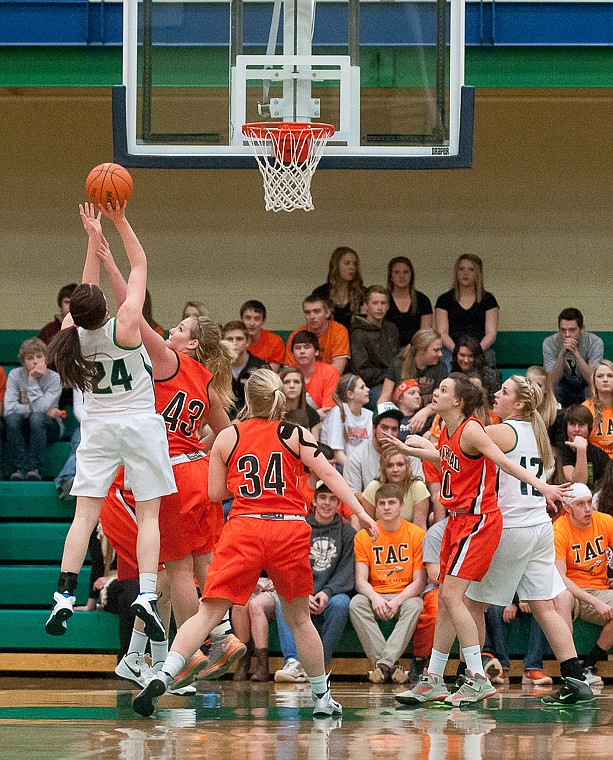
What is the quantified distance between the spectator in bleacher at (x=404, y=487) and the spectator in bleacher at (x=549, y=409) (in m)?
1.08

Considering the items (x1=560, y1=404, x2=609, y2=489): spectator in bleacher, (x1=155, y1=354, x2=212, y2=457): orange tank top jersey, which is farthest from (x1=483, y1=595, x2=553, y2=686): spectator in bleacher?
(x1=155, y1=354, x2=212, y2=457): orange tank top jersey

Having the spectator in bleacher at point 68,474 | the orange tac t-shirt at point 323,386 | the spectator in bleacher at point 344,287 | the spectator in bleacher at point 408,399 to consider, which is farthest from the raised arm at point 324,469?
the spectator in bleacher at point 344,287

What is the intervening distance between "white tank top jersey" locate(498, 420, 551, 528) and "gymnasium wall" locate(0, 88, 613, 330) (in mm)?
5788

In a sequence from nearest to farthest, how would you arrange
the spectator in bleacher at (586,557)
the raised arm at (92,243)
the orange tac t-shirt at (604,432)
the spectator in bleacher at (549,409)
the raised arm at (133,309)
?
the raised arm at (133,309) → the raised arm at (92,243) → the spectator in bleacher at (586,557) → the spectator in bleacher at (549,409) → the orange tac t-shirt at (604,432)

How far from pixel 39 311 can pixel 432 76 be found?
19.8 feet

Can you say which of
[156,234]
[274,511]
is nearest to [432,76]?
[274,511]

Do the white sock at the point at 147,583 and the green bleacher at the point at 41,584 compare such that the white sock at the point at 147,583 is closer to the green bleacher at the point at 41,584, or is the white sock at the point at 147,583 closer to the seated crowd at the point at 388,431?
the seated crowd at the point at 388,431

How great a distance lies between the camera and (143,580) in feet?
21.9

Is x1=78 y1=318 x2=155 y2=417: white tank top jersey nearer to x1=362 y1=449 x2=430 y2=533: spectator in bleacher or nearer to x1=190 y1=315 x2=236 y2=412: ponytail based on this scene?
x1=190 y1=315 x2=236 y2=412: ponytail

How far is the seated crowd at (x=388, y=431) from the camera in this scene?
9.29 meters

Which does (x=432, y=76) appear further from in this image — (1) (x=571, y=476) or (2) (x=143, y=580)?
(2) (x=143, y=580)

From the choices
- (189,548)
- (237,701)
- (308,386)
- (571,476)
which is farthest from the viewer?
(308,386)

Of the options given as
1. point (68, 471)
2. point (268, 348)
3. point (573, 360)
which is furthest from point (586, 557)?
point (68, 471)

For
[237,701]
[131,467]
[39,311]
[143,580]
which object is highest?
[39,311]
